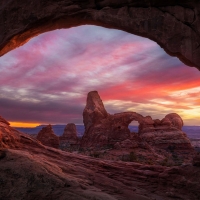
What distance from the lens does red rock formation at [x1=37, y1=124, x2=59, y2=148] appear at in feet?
118

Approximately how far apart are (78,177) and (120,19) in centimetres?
704

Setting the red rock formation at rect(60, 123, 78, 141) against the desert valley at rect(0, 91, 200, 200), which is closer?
the desert valley at rect(0, 91, 200, 200)

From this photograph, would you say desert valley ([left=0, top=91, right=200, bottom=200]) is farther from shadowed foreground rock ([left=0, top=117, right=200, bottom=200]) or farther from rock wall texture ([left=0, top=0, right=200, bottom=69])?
rock wall texture ([left=0, top=0, right=200, bottom=69])

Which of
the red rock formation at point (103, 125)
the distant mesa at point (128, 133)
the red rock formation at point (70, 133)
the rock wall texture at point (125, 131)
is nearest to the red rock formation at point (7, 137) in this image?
the distant mesa at point (128, 133)

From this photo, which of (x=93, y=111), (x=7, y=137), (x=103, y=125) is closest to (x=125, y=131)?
(x=103, y=125)

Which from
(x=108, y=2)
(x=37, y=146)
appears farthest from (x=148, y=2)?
(x=37, y=146)

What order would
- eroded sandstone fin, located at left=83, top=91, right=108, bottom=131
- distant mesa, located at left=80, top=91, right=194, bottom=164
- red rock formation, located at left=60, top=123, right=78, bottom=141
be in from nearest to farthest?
1. distant mesa, located at left=80, top=91, right=194, bottom=164
2. eroded sandstone fin, located at left=83, top=91, right=108, bottom=131
3. red rock formation, located at left=60, top=123, right=78, bottom=141

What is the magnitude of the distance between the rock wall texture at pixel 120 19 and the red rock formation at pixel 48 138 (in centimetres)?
2539

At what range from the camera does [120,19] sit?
1039 cm

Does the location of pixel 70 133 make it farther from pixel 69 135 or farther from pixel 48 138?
pixel 48 138

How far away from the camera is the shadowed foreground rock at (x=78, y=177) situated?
8.48 metres

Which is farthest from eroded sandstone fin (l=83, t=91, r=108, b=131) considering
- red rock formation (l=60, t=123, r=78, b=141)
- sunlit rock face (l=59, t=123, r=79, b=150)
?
red rock formation (l=60, t=123, r=78, b=141)

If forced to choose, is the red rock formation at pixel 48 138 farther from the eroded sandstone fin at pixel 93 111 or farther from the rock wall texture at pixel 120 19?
the rock wall texture at pixel 120 19

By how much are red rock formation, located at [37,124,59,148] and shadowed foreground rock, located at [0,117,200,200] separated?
2233 cm
